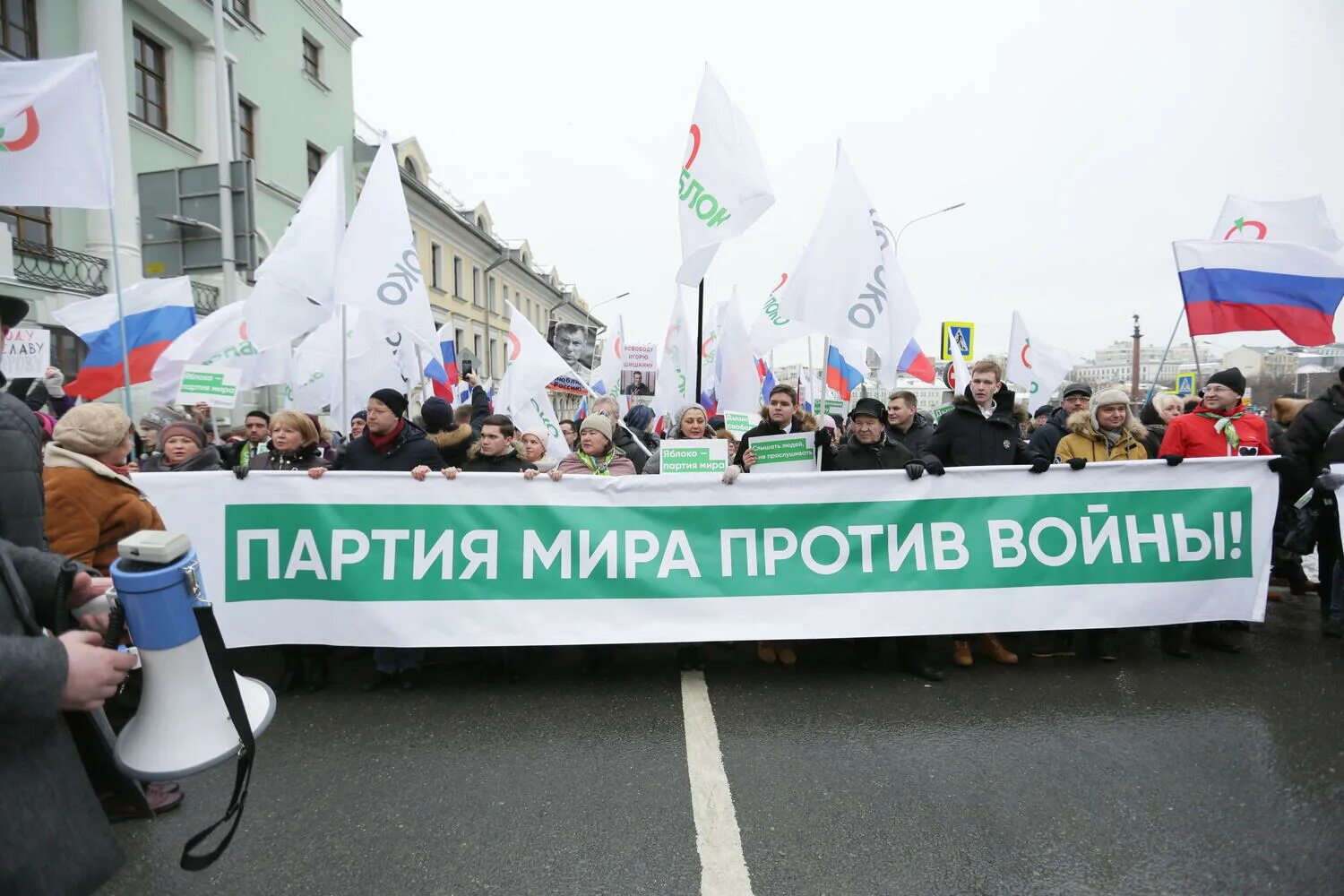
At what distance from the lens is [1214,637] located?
4.83 meters

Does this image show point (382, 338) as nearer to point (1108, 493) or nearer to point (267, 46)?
point (1108, 493)

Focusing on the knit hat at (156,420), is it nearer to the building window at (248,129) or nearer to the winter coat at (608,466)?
the winter coat at (608,466)

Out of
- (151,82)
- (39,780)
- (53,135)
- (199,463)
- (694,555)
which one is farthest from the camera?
(151,82)

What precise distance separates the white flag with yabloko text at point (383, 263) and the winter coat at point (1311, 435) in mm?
6998

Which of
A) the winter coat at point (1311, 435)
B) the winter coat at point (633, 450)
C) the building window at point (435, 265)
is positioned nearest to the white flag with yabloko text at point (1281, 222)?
the winter coat at point (1311, 435)

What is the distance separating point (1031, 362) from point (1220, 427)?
8383mm

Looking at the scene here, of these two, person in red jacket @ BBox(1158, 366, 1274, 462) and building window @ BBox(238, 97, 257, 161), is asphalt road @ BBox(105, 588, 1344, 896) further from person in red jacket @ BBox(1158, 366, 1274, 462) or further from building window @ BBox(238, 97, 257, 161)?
building window @ BBox(238, 97, 257, 161)

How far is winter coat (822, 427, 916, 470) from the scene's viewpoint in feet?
15.6

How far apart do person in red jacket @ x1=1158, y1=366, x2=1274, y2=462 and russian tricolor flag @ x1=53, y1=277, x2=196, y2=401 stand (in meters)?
9.82

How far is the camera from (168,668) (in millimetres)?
1436

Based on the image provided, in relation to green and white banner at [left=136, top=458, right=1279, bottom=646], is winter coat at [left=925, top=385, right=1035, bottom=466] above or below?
above

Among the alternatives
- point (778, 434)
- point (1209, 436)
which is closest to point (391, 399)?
point (778, 434)

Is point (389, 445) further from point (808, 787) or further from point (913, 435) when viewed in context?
point (913, 435)

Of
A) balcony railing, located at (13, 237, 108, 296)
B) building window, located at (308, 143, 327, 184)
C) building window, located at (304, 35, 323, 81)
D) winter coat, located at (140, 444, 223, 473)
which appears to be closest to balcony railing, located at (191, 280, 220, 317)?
balcony railing, located at (13, 237, 108, 296)
